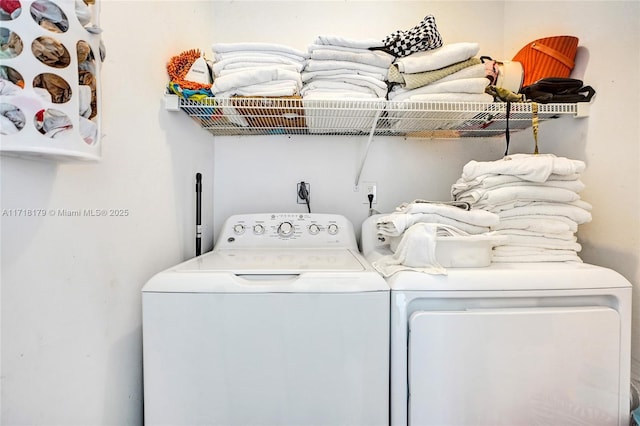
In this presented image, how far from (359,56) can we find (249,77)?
0.42 meters

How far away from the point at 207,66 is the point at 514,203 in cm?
125

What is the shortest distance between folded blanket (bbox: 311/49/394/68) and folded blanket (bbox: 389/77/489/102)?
149 mm

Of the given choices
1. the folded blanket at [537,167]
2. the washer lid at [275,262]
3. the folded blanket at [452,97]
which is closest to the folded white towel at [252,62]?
the folded blanket at [452,97]

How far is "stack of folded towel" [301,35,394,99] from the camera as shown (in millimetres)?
1100

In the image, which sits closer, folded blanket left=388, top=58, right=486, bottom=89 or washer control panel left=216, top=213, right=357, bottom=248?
folded blanket left=388, top=58, right=486, bottom=89

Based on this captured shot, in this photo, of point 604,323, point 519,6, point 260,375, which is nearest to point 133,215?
point 260,375

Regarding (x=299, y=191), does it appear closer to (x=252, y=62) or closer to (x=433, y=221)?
(x=252, y=62)

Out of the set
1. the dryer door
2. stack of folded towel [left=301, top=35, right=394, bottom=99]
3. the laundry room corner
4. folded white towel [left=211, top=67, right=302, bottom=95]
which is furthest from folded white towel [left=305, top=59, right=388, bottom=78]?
the dryer door

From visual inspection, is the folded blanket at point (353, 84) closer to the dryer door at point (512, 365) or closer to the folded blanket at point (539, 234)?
the folded blanket at point (539, 234)

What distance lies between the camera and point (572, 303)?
2.74ft

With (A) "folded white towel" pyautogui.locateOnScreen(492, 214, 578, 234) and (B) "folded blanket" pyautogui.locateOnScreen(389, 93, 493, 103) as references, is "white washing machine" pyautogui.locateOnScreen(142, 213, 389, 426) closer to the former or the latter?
(A) "folded white towel" pyautogui.locateOnScreen(492, 214, 578, 234)

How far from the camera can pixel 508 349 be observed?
30.9 inches

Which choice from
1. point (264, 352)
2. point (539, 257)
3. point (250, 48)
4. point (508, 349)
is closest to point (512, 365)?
point (508, 349)

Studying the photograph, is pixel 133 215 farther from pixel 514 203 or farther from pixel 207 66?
pixel 514 203
